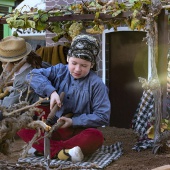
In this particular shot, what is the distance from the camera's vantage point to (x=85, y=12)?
613 cm

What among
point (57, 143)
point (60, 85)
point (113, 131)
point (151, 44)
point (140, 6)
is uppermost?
point (140, 6)

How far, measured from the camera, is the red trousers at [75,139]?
4734mm

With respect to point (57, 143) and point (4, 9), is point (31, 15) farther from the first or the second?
point (4, 9)

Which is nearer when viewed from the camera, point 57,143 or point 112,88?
point 57,143

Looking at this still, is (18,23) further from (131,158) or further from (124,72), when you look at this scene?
(124,72)

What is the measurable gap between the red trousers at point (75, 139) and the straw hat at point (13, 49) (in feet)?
3.74

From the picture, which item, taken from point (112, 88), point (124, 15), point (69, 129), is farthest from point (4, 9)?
point (69, 129)

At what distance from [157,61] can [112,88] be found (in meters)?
3.20

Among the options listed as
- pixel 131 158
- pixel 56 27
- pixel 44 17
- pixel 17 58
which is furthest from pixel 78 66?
pixel 56 27

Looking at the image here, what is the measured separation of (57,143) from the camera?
4855 millimetres

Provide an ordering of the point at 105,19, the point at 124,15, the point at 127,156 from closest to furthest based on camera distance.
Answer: the point at 127,156
the point at 124,15
the point at 105,19

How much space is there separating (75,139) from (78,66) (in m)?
0.72

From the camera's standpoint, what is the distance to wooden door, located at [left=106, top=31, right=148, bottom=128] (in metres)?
8.29

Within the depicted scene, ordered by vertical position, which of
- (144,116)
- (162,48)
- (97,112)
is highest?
(162,48)
